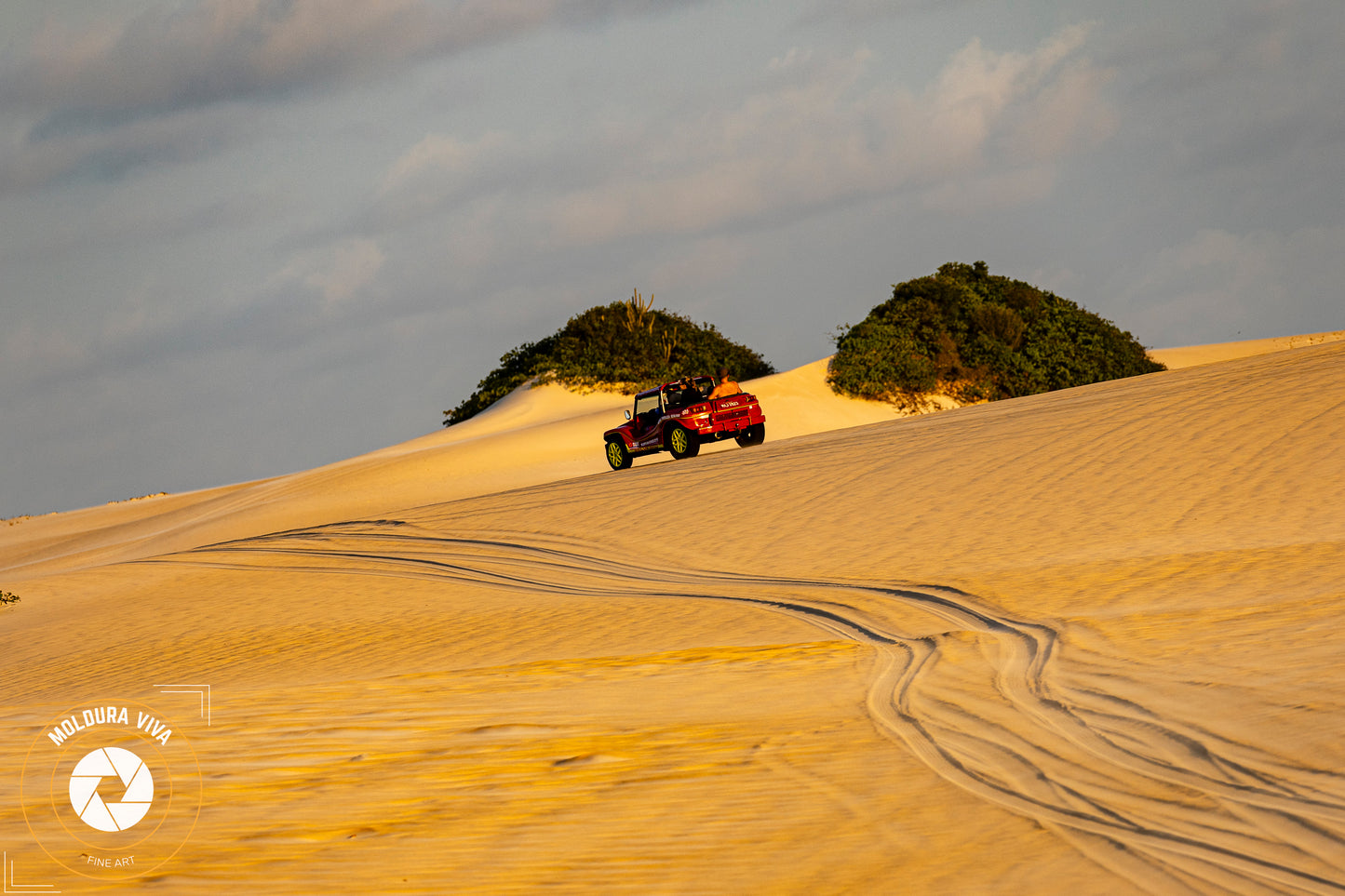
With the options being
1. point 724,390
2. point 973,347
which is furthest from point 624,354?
point 724,390

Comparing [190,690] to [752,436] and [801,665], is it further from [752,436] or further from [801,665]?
[752,436]

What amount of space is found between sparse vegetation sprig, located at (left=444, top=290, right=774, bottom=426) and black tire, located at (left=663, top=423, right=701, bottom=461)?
655 inches

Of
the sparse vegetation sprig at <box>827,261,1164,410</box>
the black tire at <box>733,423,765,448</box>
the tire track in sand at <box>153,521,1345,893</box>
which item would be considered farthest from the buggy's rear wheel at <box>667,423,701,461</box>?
the sparse vegetation sprig at <box>827,261,1164,410</box>

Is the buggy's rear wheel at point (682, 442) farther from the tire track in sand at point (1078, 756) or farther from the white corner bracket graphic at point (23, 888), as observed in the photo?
the white corner bracket graphic at point (23, 888)

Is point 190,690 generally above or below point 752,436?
below

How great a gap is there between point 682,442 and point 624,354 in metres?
18.6

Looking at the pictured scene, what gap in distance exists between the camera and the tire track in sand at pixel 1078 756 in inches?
149

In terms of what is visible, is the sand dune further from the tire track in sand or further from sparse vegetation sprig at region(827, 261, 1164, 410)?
sparse vegetation sprig at region(827, 261, 1164, 410)

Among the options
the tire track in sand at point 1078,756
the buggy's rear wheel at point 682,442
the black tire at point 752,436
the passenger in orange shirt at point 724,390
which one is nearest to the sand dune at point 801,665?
the tire track in sand at point 1078,756

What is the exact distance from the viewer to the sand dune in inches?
168

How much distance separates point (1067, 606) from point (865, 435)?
11041 mm

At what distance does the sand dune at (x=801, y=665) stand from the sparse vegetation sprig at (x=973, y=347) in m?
14.1

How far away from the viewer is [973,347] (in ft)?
120

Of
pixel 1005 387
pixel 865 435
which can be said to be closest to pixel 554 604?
pixel 865 435
